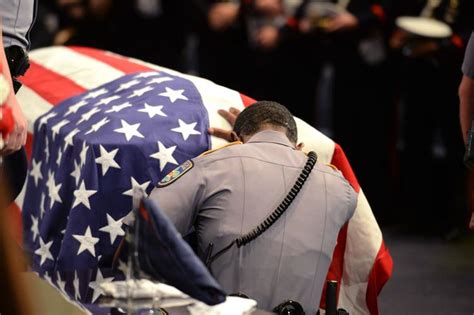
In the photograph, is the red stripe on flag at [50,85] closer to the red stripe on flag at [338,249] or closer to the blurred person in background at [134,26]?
the red stripe on flag at [338,249]

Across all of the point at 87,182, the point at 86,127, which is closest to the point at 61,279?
the point at 87,182

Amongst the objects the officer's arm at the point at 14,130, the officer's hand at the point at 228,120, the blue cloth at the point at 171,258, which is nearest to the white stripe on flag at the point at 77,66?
the officer's hand at the point at 228,120

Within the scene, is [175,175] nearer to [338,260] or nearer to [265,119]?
[265,119]

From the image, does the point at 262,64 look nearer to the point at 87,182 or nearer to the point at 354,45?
the point at 354,45

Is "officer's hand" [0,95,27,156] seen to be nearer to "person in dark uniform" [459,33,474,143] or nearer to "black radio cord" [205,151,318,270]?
"black radio cord" [205,151,318,270]

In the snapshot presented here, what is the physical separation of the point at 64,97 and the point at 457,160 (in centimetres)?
240

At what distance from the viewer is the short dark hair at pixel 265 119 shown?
3438 mm

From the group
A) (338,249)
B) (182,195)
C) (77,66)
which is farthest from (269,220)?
(77,66)

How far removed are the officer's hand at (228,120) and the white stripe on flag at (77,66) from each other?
2.76ft

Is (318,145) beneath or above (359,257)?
above

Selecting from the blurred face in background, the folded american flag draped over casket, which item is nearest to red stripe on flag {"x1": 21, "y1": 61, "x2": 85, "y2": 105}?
the folded american flag draped over casket

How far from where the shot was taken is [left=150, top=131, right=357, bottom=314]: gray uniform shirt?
10.3 feet

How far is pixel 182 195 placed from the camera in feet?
10.1

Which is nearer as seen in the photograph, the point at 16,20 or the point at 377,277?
the point at 16,20
